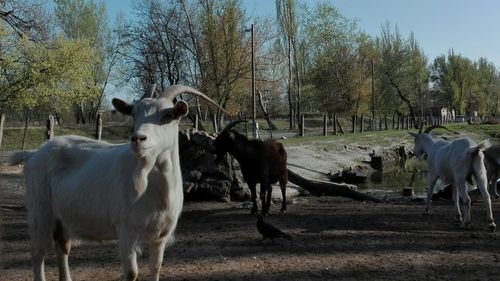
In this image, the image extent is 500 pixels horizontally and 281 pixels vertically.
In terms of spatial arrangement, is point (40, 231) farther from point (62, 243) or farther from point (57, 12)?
point (57, 12)

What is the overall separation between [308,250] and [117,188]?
4113 mm

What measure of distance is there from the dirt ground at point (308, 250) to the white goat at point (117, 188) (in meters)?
1.36

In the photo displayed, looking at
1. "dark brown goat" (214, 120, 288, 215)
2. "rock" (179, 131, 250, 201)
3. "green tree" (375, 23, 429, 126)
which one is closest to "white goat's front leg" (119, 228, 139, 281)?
"dark brown goat" (214, 120, 288, 215)

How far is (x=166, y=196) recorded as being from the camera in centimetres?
502

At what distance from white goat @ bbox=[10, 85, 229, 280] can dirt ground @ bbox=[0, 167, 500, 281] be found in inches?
53.4

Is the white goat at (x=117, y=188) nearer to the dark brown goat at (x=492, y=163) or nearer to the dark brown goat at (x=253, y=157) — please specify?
the dark brown goat at (x=253, y=157)

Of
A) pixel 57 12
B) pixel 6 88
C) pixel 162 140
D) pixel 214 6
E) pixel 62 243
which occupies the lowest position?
pixel 62 243

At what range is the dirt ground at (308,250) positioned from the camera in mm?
7004

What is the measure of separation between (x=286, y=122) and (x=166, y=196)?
6611cm

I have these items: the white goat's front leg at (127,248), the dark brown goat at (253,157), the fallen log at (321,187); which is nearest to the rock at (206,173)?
the dark brown goat at (253,157)

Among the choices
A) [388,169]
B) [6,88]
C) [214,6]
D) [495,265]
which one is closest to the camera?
[495,265]

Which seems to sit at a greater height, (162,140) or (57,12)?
(57,12)

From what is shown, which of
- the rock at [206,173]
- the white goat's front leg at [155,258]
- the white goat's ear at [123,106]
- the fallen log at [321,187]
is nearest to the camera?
the white goat's ear at [123,106]

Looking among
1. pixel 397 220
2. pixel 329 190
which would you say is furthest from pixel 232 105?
pixel 397 220
